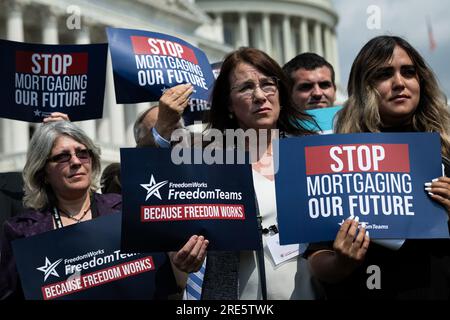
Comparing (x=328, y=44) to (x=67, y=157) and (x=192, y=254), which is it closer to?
(x=67, y=157)

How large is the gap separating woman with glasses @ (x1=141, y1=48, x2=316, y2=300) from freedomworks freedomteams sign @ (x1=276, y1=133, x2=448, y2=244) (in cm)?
44

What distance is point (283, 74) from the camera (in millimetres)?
6109

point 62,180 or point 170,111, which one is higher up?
point 170,111

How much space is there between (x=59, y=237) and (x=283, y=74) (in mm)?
1796

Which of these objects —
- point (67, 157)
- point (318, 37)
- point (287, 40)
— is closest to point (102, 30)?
point (287, 40)

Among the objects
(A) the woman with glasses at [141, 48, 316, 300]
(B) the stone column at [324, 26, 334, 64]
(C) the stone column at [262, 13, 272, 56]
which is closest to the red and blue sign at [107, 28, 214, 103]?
(A) the woman with glasses at [141, 48, 316, 300]

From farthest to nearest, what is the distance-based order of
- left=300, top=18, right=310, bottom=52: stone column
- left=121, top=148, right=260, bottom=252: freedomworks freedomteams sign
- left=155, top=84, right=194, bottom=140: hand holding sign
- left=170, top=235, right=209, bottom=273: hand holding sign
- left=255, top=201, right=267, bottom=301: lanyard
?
1. left=300, top=18, right=310, bottom=52: stone column
2. left=155, top=84, right=194, bottom=140: hand holding sign
3. left=255, top=201, right=267, bottom=301: lanyard
4. left=121, top=148, right=260, bottom=252: freedomworks freedomteams sign
5. left=170, top=235, right=209, bottom=273: hand holding sign

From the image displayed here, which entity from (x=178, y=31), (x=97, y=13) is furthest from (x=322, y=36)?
(x=97, y=13)

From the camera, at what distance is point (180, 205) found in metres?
5.38

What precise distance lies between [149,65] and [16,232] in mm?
2572

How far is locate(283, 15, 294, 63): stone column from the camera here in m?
94.6

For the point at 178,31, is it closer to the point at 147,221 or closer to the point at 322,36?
the point at 322,36

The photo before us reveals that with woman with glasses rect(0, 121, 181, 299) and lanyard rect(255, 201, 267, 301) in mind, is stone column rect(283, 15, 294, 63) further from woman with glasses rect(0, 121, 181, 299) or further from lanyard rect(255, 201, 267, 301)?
lanyard rect(255, 201, 267, 301)
